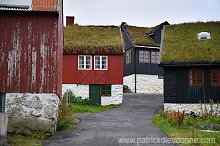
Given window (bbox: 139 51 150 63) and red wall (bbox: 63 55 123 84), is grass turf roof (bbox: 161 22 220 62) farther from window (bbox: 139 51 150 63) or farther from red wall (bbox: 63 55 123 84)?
window (bbox: 139 51 150 63)

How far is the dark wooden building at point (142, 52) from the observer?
31922mm

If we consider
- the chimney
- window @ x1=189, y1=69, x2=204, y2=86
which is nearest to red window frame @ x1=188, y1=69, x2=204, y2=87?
window @ x1=189, y1=69, x2=204, y2=86

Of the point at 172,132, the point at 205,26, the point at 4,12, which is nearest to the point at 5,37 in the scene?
the point at 4,12

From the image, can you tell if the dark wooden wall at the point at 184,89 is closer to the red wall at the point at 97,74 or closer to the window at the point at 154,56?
the red wall at the point at 97,74

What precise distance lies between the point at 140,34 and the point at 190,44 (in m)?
13.7

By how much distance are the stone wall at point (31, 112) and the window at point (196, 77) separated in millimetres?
10338

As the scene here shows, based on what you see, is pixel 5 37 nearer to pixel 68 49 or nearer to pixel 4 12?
pixel 4 12

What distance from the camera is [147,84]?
32.8 m

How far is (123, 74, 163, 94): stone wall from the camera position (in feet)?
107

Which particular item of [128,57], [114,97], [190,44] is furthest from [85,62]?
[128,57]

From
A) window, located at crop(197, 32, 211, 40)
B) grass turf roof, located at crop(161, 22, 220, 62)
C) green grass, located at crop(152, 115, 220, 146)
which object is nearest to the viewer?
green grass, located at crop(152, 115, 220, 146)

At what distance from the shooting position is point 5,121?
9234 millimetres

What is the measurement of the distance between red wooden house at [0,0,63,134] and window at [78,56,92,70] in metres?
12.0

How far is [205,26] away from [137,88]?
1114 cm
